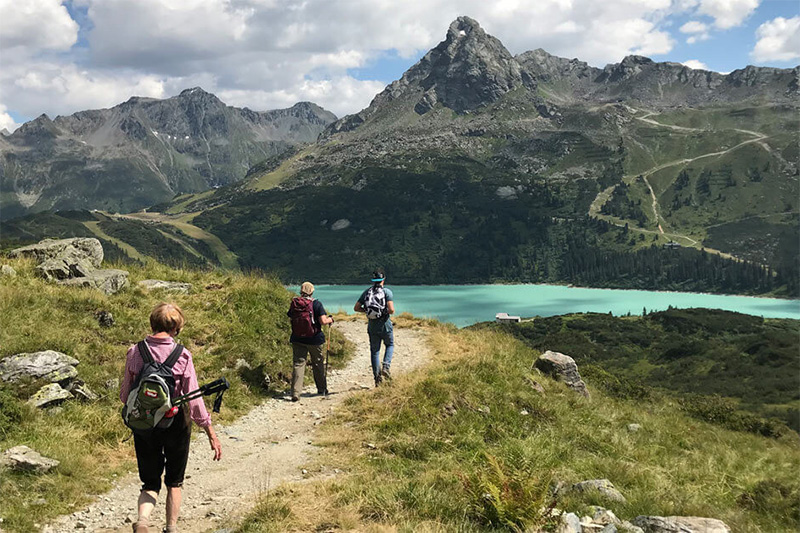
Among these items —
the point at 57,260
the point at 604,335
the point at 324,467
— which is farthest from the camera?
the point at 604,335

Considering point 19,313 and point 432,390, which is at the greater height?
point 19,313

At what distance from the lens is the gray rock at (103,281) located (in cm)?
1672

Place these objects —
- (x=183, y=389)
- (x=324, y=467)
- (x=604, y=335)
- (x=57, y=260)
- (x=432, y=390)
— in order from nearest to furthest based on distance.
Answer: (x=183, y=389) → (x=324, y=467) → (x=432, y=390) → (x=57, y=260) → (x=604, y=335)

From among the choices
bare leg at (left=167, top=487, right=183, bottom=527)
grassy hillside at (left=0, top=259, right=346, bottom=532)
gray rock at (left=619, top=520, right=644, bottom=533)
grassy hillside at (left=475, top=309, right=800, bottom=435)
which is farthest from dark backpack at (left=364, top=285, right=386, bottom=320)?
grassy hillside at (left=475, top=309, right=800, bottom=435)

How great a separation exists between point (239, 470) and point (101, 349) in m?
6.17

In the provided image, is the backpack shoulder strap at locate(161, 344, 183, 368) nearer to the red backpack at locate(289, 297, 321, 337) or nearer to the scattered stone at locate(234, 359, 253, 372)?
the red backpack at locate(289, 297, 321, 337)

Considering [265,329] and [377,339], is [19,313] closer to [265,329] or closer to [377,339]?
[265,329]

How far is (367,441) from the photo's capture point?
10914 millimetres

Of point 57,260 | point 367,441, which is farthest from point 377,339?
point 57,260

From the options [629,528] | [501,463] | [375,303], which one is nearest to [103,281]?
[375,303]

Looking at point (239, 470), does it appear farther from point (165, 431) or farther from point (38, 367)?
point (38, 367)

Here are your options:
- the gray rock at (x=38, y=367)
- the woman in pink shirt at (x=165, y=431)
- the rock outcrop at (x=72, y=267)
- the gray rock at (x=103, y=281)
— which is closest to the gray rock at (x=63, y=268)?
the rock outcrop at (x=72, y=267)

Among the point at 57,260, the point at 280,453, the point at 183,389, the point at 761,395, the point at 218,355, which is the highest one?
the point at 57,260

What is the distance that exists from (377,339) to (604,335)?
166681mm
